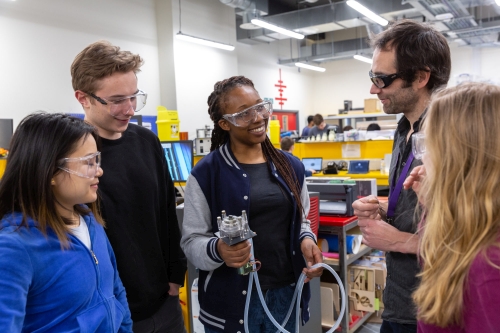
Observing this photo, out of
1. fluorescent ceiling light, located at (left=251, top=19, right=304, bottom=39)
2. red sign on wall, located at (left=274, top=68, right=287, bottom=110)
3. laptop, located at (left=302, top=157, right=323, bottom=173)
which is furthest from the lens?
red sign on wall, located at (left=274, top=68, right=287, bottom=110)

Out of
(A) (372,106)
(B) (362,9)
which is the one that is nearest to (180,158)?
(B) (362,9)

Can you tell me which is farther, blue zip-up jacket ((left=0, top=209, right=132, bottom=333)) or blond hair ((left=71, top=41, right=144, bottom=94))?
blond hair ((left=71, top=41, right=144, bottom=94))

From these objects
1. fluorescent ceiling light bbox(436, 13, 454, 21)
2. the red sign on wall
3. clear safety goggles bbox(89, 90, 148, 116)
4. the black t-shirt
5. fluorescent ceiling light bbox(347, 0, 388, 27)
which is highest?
fluorescent ceiling light bbox(436, 13, 454, 21)

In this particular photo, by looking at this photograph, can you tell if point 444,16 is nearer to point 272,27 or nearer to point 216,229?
point 272,27

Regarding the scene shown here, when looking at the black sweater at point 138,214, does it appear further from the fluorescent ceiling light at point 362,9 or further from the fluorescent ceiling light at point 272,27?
the fluorescent ceiling light at point 272,27

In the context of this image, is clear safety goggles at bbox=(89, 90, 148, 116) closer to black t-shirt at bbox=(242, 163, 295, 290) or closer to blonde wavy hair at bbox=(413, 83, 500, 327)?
black t-shirt at bbox=(242, 163, 295, 290)

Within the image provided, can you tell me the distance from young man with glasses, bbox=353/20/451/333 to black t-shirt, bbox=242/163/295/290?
0.28m

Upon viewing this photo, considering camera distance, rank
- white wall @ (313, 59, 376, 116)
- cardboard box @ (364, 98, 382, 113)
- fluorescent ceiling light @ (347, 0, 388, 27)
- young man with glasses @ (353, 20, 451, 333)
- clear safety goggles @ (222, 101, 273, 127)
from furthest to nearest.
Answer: white wall @ (313, 59, 376, 116) → cardboard box @ (364, 98, 382, 113) → fluorescent ceiling light @ (347, 0, 388, 27) → clear safety goggles @ (222, 101, 273, 127) → young man with glasses @ (353, 20, 451, 333)

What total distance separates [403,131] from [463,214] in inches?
29.3

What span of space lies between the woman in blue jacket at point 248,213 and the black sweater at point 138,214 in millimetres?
126

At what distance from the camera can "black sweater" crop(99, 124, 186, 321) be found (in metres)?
1.38

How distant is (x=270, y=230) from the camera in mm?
1485

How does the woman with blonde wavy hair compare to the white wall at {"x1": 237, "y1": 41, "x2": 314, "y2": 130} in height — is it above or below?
below

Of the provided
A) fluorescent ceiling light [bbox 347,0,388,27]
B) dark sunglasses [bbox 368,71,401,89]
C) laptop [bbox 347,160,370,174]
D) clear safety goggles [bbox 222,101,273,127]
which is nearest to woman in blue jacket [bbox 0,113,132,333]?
clear safety goggles [bbox 222,101,273,127]
